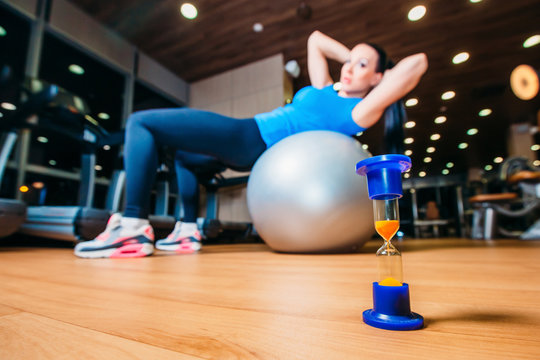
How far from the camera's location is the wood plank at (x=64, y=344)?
0.19 meters

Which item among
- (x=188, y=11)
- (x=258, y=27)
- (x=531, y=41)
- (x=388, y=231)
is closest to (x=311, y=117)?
(x=388, y=231)

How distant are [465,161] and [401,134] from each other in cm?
738

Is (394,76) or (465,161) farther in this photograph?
(465,161)

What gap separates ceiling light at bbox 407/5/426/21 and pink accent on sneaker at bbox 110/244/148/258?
9.89 feet

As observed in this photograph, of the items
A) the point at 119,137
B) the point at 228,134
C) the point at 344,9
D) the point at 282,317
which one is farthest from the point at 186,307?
the point at 344,9

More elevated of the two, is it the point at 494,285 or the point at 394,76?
the point at 394,76

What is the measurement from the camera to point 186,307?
12.9 inches

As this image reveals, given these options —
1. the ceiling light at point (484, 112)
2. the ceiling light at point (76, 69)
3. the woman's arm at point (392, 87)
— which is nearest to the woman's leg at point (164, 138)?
the woman's arm at point (392, 87)

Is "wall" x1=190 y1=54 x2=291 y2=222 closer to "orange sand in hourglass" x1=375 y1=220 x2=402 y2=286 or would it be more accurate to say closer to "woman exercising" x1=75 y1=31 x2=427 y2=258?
"woman exercising" x1=75 y1=31 x2=427 y2=258

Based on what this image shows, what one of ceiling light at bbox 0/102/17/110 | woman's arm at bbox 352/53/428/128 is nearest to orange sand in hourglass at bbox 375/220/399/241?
woman's arm at bbox 352/53/428/128

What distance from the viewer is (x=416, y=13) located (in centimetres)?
270

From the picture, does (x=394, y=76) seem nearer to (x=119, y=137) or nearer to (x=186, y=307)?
(x=186, y=307)

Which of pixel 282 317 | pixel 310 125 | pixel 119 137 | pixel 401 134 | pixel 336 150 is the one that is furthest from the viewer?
pixel 119 137

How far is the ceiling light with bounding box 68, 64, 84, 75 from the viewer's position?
2.81 metres
